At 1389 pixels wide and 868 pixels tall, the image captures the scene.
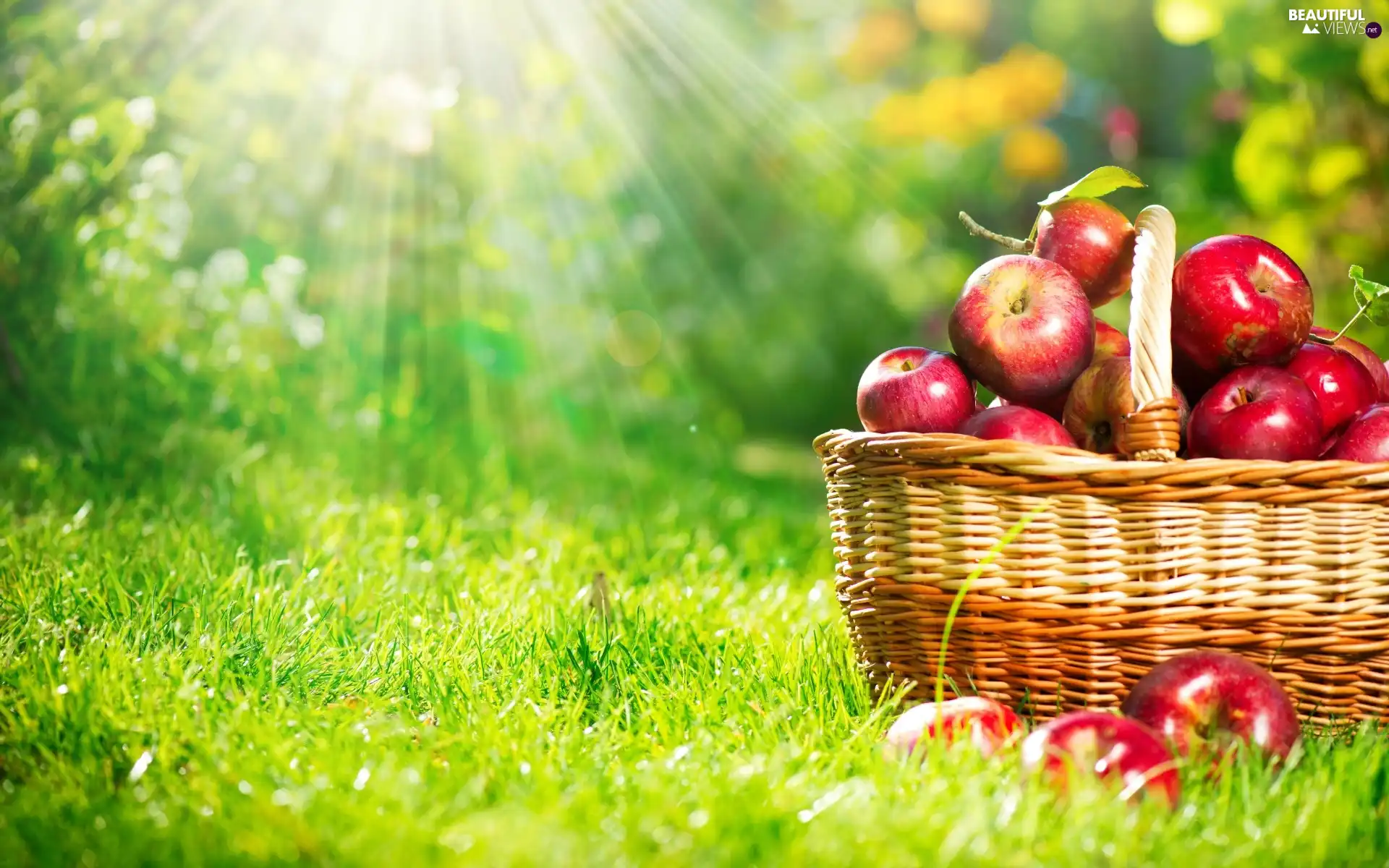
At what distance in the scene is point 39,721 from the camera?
155cm

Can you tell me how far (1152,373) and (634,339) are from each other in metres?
3.65

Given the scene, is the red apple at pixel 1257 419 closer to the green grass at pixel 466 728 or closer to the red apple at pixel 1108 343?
the red apple at pixel 1108 343

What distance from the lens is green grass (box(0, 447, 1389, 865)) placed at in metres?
1.26

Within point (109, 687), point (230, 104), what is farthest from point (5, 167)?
point (109, 687)

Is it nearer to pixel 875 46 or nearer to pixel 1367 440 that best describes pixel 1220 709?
pixel 1367 440

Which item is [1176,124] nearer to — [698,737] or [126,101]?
[126,101]

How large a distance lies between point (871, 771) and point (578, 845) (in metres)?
0.41

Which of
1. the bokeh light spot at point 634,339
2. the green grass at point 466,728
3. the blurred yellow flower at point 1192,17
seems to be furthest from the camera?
the bokeh light spot at point 634,339

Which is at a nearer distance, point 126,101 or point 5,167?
point 5,167

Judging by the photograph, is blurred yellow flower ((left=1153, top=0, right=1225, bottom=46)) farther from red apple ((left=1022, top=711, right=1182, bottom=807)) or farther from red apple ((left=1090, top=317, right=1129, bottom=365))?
red apple ((left=1022, top=711, right=1182, bottom=807))

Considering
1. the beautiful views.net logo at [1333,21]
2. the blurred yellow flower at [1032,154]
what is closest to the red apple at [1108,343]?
the beautiful views.net logo at [1333,21]

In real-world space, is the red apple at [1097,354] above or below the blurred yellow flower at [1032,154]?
above

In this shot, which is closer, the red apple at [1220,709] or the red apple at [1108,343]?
the red apple at [1220,709]

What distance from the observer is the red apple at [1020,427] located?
1.72 metres
